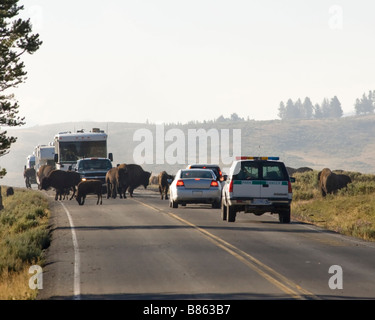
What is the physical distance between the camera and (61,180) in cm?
4291

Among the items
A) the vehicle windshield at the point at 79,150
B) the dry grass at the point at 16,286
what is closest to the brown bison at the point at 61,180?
the vehicle windshield at the point at 79,150

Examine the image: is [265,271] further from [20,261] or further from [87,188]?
[87,188]

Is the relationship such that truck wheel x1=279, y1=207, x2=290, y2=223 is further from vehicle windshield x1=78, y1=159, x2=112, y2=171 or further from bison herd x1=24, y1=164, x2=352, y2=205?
vehicle windshield x1=78, y1=159, x2=112, y2=171

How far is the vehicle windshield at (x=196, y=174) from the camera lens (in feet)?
109

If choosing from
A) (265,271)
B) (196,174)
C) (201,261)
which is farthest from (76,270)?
(196,174)

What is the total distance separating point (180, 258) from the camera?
17.8 m

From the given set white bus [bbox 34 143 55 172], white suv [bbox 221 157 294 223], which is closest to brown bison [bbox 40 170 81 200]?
white suv [bbox 221 157 294 223]

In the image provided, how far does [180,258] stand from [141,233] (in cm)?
585

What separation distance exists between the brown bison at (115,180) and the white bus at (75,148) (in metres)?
4.37

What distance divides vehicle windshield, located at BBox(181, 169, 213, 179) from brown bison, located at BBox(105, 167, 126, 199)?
31.3ft

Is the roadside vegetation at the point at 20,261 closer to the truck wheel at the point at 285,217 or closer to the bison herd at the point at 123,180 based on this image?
the truck wheel at the point at 285,217

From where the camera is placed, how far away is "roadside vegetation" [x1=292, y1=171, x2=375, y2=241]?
87.8ft
